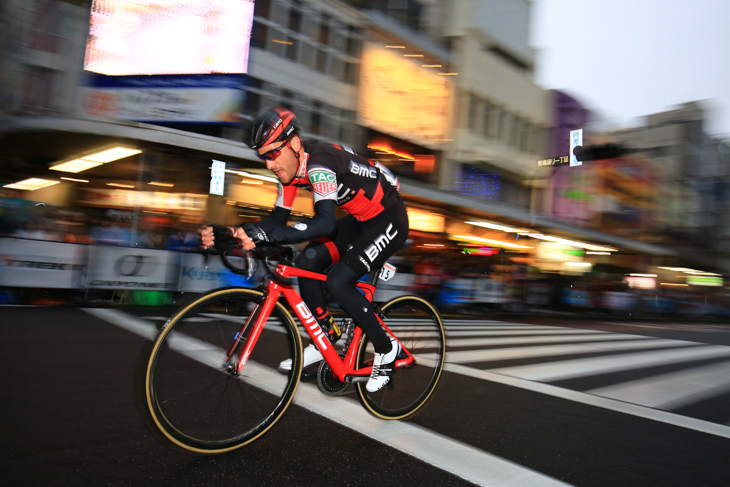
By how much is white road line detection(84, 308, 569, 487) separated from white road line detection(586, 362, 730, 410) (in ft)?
8.46

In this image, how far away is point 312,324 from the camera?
320cm

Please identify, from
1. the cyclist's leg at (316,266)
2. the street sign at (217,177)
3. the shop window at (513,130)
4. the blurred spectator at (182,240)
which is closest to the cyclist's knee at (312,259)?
the cyclist's leg at (316,266)

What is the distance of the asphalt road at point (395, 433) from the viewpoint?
2553 mm

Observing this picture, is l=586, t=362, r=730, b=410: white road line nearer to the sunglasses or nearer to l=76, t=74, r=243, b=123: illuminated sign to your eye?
the sunglasses

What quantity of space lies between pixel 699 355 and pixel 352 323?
8.35 meters

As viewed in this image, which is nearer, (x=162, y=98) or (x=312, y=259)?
(x=312, y=259)

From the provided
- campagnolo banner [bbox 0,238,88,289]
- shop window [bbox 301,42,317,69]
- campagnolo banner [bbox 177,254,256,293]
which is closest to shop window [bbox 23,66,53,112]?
shop window [bbox 301,42,317,69]

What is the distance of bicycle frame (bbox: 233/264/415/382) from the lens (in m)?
2.92

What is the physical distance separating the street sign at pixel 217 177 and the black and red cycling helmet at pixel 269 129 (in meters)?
14.0

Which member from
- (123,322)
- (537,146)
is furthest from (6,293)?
(537,146)

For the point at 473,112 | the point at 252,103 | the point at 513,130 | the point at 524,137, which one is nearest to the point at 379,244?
the point at 252,103

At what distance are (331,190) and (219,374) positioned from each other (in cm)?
120

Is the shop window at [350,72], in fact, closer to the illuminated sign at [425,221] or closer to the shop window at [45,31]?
the illuminated sign at [425,221]

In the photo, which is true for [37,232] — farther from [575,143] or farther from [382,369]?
[575,143]
